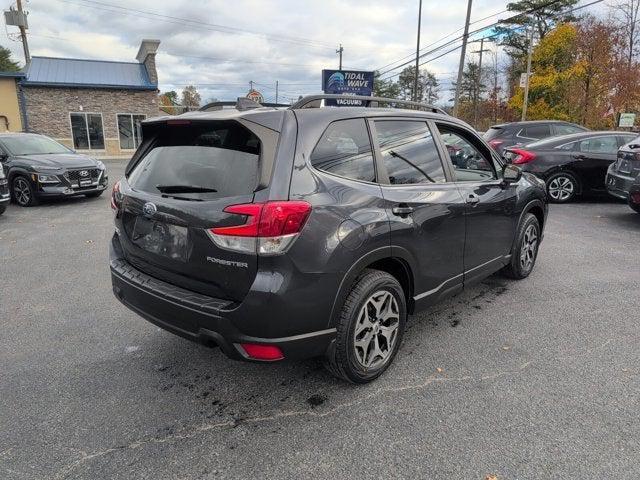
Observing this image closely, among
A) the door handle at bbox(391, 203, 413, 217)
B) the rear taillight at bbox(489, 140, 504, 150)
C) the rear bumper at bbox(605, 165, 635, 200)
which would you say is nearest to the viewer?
the door handle at bbox(391, 203, 413, 217)

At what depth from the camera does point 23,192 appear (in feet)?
33.0

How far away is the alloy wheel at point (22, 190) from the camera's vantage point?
9.98m

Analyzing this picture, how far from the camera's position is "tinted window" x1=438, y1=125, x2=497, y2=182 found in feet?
12.6

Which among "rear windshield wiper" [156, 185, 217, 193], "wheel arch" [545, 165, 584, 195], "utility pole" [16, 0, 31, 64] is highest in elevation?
"utility pole" [16, 0, 31, 64]

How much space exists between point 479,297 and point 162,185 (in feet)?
10.3

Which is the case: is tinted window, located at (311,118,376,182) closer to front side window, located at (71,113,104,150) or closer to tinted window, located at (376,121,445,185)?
tinted window, located at (376,121,445,185)

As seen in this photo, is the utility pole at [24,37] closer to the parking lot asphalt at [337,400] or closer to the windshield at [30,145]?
the windshield at [30,145]

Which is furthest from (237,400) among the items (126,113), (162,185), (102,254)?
(126,113)

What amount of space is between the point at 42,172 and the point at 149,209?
846cm

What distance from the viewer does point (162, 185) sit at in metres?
2.94

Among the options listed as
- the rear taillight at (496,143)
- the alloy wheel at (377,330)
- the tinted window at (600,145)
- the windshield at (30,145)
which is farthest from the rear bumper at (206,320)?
the rear taillight at (496,143)

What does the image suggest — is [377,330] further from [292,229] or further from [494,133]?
[494,133]

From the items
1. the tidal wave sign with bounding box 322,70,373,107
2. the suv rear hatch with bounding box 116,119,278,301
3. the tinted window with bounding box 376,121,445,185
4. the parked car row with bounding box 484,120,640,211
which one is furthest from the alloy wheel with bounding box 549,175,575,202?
the tidal wave sign with bounding box 322,70,373,107

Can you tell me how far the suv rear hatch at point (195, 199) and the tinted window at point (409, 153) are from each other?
900 millimetres
